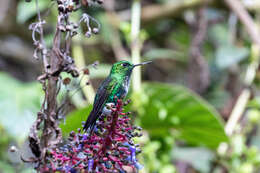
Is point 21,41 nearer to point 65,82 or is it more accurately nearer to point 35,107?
point 35,107

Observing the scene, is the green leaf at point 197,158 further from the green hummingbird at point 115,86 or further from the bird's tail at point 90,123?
the bird's tail at point 90,123

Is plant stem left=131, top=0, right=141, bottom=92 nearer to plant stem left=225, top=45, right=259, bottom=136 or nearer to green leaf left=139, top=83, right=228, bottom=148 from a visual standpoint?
green leaf left=139, top=83, right=228, bottom=148

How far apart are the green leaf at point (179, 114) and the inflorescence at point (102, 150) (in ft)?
4.12

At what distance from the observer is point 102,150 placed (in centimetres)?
98

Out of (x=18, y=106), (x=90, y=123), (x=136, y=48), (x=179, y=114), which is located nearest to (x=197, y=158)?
(x=179, y=114)

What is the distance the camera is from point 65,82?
1083mm

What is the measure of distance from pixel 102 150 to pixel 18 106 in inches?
68.4

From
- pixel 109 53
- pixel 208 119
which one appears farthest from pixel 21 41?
pixel 208 119

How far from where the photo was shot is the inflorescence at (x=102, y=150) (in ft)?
3.19

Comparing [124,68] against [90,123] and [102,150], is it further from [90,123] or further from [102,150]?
[102,150]

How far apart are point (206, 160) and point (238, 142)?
48 centimetres

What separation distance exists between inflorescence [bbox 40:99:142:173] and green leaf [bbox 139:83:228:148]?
125cm

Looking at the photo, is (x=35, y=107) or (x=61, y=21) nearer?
(x=61, y=21)

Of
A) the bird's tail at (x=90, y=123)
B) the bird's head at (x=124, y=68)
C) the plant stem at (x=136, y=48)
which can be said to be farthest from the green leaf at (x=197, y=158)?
the bird's tail at (x=90, y=123)
